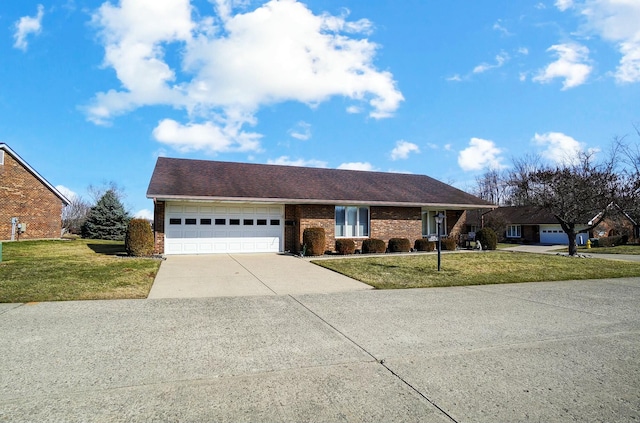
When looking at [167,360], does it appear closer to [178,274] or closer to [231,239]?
[178,274]

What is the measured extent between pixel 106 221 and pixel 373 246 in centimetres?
2383

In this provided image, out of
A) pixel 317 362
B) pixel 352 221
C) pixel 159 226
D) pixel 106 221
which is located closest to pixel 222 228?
pixel 159 226

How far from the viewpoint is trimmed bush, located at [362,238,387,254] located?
62.3 feet

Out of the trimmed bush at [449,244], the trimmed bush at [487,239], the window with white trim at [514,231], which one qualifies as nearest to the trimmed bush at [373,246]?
the trimmed bush at [449,244]

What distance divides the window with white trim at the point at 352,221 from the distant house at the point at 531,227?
2406 centimetres

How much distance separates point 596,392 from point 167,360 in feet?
13.9

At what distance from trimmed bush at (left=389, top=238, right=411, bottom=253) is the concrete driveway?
6774 mm

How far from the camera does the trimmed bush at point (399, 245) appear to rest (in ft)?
65.2

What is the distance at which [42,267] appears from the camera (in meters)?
11.8

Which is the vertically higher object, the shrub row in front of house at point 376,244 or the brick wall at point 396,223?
the brick wall at point 396,223

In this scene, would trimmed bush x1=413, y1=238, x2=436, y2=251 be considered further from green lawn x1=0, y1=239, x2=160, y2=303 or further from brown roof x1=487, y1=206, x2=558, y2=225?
brown roof x1=487, y1=206, x2=558, y2=225

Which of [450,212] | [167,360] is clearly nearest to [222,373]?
[167,360]

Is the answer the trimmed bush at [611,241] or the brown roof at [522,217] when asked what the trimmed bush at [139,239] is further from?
the trimmed bush at [611,241]

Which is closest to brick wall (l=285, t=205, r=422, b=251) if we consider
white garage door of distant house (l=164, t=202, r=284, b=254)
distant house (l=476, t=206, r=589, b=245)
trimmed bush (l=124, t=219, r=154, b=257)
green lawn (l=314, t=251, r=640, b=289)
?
white garage door of distant house (l=164, t=202, r=284, b=254)
